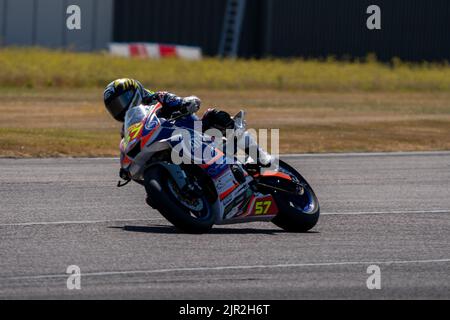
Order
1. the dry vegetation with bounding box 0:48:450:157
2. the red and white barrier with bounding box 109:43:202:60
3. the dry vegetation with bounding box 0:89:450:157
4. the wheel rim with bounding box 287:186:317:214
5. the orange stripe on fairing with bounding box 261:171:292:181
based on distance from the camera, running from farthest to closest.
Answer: the red and white barrier with bounding box 109:43:202:60 < the dry vegetation with bounding box 0:48:450:157 < the dry vegetation with bounding box 0:89:450:157 < the wheel rim with bounding box 287:186:317:214 < the orange stripe on fairing with bounding box 261:171:292:181

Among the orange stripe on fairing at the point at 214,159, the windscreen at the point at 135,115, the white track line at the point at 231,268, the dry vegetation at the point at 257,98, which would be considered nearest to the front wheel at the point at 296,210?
the orange stripe on fairing at the point at 214,159

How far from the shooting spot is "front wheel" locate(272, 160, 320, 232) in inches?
439

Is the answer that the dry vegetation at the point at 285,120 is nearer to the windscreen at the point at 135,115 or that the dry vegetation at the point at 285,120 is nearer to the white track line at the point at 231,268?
the windscreen at the point at 135,115

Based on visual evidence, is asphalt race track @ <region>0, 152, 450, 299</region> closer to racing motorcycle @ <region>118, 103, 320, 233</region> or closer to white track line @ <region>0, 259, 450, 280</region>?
white track line @ <region>0, 259, 450, 280</region>

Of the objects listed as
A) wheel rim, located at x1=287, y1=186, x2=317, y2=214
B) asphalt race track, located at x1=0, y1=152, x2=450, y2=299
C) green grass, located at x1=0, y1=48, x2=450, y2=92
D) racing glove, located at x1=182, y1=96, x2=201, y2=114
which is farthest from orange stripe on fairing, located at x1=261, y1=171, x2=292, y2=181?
green grass, located at x1=0, y1=48, x2=450, y2=92

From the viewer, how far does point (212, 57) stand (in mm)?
43438

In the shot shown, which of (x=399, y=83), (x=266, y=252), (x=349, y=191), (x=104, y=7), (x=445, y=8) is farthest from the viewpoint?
(x=445, y=8)

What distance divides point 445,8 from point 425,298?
3799cm

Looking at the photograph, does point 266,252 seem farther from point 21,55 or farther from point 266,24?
point 266,24

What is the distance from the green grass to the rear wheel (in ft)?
73.3

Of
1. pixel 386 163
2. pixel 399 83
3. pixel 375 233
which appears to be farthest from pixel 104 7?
pixel 375 233

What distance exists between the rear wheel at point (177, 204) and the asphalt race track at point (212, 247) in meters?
0.14

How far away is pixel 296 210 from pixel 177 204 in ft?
4.53

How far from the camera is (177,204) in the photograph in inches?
407
